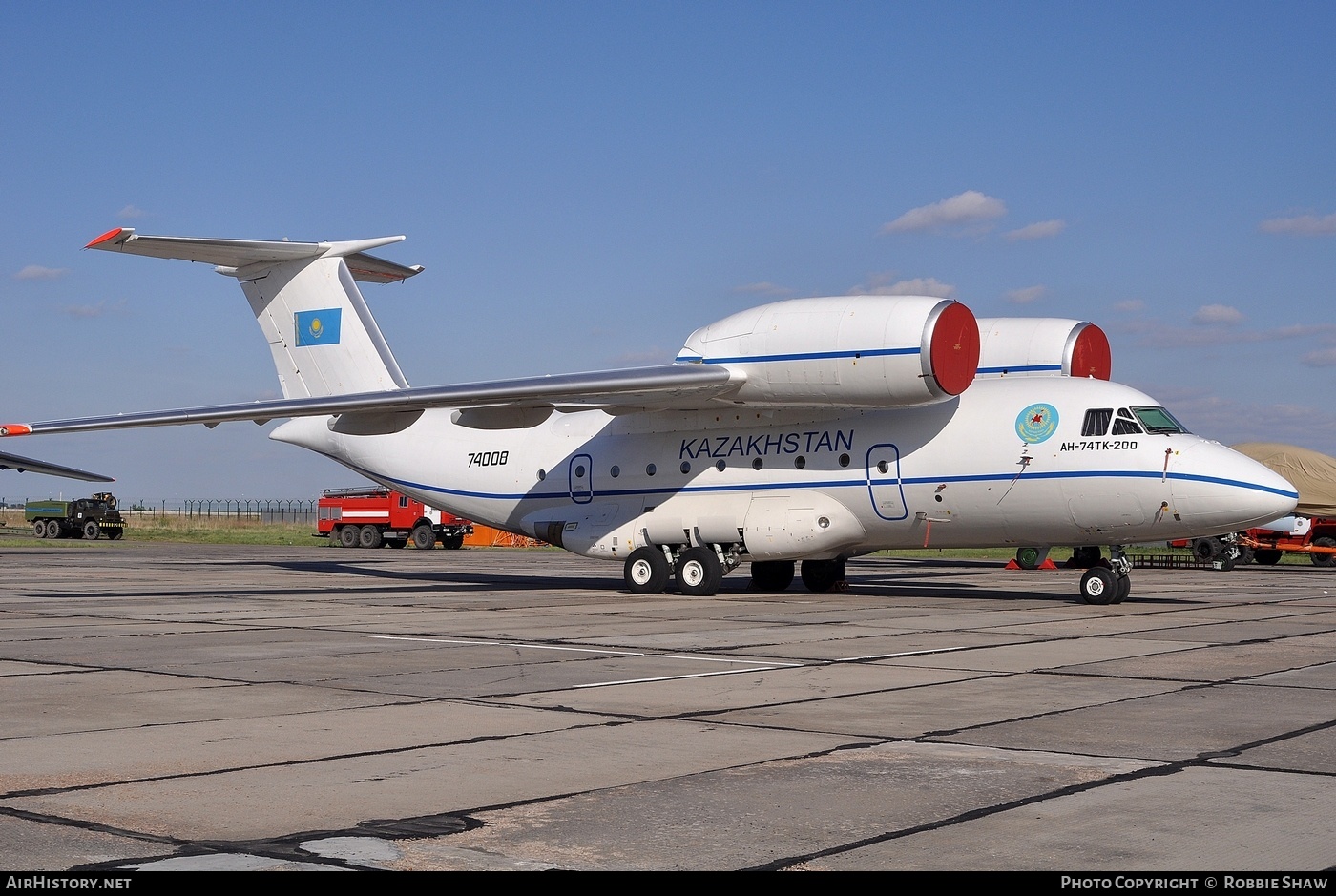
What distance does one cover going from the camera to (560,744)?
7.10 metres

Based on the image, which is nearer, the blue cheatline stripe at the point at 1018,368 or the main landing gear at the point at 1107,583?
the main landing gear at the point at 1107,583

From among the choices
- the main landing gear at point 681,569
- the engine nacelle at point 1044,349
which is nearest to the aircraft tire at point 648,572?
the main landing gear at point 681,569

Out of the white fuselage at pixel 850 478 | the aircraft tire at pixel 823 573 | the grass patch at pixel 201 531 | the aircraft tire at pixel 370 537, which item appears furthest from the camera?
the grass patch at pixel 201 531

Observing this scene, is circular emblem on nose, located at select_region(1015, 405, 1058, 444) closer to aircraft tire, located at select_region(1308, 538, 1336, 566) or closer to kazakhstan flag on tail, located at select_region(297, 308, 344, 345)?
kazakhstan flag on tail, located at select_region(297, 308, 344, 345)

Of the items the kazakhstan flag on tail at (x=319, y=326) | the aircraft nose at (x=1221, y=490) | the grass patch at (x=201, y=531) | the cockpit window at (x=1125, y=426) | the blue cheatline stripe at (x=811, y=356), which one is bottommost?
the grass patch at (x=201, y=531)

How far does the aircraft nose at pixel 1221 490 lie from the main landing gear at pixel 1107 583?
1.32 meters

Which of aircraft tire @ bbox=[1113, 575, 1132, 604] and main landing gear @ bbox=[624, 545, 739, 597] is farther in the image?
main landing gear @ bbox=[624, 545, 739, 597]

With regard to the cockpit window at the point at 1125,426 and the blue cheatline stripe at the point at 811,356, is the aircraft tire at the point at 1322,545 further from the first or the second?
the blue cheatline stripe at the point at 811,356

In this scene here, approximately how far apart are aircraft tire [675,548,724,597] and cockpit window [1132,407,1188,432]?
655 centimetres

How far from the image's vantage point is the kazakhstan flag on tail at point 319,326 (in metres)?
24.0

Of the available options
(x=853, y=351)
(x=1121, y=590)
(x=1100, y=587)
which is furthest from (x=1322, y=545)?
(x=853, y=351)

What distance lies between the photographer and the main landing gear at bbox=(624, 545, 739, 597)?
65.8 ft

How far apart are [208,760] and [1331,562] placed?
133ft

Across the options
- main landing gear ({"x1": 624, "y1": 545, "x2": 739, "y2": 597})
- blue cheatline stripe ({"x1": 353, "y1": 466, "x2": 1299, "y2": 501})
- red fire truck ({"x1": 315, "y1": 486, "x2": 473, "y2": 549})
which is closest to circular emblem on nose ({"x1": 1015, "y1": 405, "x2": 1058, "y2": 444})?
blue cheatline stripe ({"x1": 353, "y1": 466, "x2": 1299, "y2": 501})
